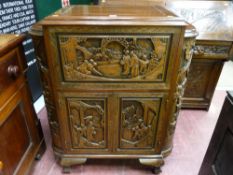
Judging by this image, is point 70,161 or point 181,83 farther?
point 70,161

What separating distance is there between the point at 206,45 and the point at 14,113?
1.60 meters

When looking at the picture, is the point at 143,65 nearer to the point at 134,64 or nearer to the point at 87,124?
the point at 134,64

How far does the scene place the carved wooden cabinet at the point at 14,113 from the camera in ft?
3.21

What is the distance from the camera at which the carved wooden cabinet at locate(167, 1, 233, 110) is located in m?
1.74

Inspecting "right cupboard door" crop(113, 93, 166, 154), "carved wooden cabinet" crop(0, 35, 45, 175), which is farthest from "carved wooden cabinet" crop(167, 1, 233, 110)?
"carved wooden cabinet" crop(0, 35, 45, 175)

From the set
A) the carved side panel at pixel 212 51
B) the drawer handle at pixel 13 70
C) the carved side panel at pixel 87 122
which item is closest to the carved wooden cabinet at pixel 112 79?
the carved side panel at pixel 87 122

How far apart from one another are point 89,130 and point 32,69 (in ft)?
3.57

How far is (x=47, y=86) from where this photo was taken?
1153 millimetres

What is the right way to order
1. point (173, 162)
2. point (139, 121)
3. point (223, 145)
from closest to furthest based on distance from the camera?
1. point (223, 145)
2. point (139, 121)
3. point (173, 162)

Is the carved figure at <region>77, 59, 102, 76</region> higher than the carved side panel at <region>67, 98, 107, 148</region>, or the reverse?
the carved figure at <region>77, 59, 102, 76</region>

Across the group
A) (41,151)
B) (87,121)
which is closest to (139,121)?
(87,121)

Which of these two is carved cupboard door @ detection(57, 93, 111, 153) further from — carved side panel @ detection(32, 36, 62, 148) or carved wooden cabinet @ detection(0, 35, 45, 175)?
carved wooden cabinet @ detection(0, 35, 45, 175)

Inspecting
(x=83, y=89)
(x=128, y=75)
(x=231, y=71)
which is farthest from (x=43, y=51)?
(x=231, y=71)

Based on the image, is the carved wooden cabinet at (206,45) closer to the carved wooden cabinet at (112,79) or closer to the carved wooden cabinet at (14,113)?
the carved wooden cabinet at (112,79)
